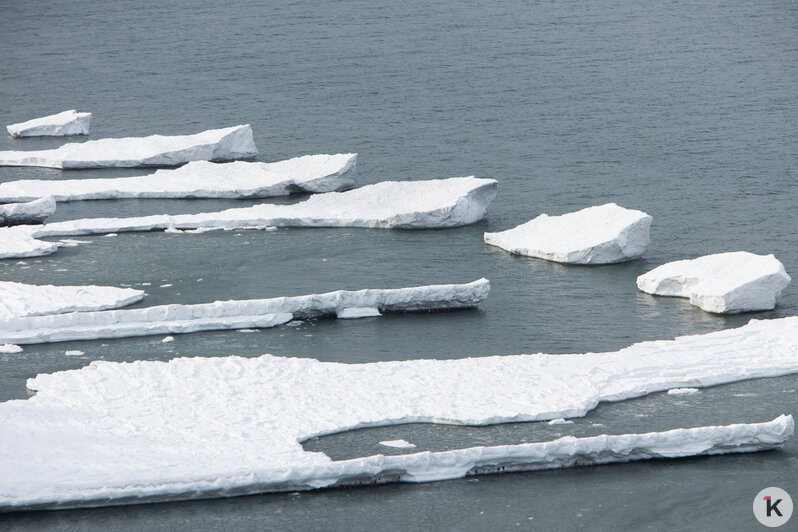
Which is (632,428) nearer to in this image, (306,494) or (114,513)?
(306,494)

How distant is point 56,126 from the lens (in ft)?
147

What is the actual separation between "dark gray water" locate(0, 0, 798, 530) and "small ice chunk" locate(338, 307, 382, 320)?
0.27 m

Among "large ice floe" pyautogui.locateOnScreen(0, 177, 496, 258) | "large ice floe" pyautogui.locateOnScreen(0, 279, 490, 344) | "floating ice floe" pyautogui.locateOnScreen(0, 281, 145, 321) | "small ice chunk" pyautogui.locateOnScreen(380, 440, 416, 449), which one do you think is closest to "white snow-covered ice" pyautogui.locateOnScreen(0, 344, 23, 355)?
"large ice floe" pyautogui.locateOnScreen(0, 279, 490, 344)

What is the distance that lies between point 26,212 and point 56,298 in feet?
25.9

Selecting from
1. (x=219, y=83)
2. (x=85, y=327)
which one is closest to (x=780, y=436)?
(x=85, y=327)

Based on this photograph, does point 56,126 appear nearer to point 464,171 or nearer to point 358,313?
point 464,171

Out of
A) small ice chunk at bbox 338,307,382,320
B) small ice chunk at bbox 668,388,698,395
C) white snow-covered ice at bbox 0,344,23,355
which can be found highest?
small ice chunk at bbox 338,307,382,320

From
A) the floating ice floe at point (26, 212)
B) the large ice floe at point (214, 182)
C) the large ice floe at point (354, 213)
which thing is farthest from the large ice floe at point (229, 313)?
the large ice floe at point (214, 182)

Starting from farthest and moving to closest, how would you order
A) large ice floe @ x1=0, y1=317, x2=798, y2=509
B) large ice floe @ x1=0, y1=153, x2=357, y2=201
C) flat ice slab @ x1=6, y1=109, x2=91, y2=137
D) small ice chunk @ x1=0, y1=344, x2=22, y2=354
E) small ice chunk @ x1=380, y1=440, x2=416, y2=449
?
1. flat ice slab @ x1=6, y1=109, x2=91, y2=137
2. large ice floe @ x1=0, y1=153, x2=357, y2=201
3. small ice chunk @ x1=0, y1=344, x2=22, y2=354
4. small ice chunk @ x1=380, y1=440, x2=416, y2=449
5. large ice floe @ x1=0, y1=317, x2=798, y2=509

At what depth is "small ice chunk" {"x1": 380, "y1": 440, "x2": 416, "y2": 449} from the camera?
1686 cm

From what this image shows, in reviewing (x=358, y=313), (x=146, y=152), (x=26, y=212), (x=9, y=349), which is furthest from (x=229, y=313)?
(x=146, y=152)

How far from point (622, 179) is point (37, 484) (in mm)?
25329

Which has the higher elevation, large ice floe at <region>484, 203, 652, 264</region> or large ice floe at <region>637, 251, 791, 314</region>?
large ice floe at <region>484, 203, 652, 264</region>

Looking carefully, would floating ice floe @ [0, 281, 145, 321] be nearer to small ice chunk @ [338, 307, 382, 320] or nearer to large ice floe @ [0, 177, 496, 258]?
small ice chunk @ [338, 307, 382, 320]
